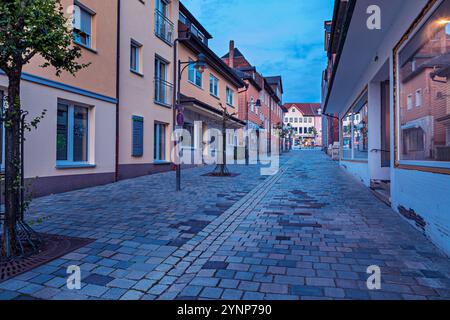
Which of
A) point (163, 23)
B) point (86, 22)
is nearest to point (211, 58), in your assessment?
point (163, 23)

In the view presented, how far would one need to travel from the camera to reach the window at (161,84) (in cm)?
1465

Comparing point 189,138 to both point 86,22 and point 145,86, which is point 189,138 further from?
point 86,22

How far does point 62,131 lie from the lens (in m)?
9.05

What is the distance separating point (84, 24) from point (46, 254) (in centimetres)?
818

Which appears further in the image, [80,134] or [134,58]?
[134,58]

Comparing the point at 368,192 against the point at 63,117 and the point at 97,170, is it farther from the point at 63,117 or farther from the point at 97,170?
the point at 63,117

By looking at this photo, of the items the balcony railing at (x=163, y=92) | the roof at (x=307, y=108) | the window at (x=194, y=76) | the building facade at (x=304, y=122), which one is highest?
the roof at (x=307, y=108)

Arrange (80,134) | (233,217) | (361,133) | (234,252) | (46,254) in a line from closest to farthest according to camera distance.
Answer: (46,254) < (234,252) < (233,217) < (80,134) < (361,133)

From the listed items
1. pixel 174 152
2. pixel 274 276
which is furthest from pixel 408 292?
pixel 174 152

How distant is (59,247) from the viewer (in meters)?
4.15

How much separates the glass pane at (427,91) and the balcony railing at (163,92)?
1073 cm

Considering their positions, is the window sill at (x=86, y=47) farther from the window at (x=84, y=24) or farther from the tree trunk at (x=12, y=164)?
the tree trunk at (x=12, y=164)

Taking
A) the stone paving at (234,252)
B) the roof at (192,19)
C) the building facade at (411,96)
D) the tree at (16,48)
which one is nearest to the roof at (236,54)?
the roof at (192,19)

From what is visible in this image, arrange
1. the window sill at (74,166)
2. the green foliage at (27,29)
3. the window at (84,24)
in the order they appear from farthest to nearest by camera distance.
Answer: the window at (84,24) < the window sill at (74,166) < the green foliage at (27,29)
